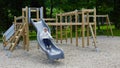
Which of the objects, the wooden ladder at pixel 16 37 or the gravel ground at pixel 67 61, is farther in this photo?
the wooden ladder at pixel 16 37

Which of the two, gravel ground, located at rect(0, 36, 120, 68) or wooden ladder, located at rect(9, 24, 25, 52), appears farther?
wooden ladder, located at rect(9, 24, 25, 52)

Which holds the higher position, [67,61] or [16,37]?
[16,37]

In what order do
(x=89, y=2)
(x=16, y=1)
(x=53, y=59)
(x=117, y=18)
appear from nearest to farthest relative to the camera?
(x=53, y=59) → (x=16, y=1) → (x=89, y=2) → (x=117, y=18)

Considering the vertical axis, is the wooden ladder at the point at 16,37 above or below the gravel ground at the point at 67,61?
above

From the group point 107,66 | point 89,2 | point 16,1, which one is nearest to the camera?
point 107,66

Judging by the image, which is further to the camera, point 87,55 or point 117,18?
point 117,18

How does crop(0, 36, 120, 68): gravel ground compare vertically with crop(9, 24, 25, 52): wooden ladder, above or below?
below

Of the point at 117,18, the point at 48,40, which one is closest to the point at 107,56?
the point at 48,40

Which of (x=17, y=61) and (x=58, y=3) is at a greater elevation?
(x=58, y=3)

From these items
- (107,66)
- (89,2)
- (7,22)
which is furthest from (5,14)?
(107,66)

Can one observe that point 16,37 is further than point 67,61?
Yes

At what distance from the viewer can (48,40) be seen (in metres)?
11.5

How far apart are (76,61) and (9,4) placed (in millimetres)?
14675

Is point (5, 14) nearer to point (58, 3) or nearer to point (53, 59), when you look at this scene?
point (58, 3)
